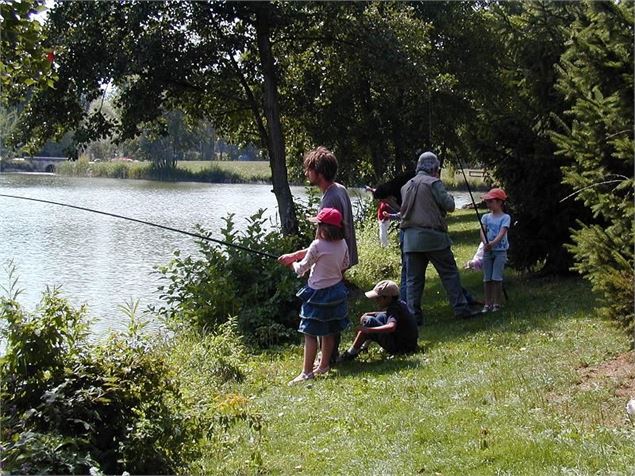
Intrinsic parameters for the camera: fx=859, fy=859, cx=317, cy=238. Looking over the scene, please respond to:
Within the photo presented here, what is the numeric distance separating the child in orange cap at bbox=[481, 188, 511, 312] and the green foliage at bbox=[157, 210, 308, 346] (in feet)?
8.53

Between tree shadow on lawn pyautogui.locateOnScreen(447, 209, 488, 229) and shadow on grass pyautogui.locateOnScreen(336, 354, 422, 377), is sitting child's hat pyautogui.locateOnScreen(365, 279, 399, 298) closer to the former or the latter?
shadow on grass pyautogui.locateOnScreen(336, 354, 422, 377)

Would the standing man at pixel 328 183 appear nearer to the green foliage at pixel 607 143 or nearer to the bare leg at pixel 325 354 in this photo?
the bare leg at pixel 325 354

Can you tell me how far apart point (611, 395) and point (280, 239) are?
746 cm

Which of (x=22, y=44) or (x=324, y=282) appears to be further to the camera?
(x=324, y=282)

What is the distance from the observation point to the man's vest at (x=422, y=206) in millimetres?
9328

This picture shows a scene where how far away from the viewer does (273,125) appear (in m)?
15.9

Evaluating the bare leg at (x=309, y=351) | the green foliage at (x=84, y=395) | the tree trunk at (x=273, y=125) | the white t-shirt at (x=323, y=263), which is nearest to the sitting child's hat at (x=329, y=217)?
the white t-shirt at (x=323, y=263)

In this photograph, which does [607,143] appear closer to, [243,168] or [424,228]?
[424,228]

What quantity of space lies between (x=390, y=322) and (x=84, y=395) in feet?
11.9

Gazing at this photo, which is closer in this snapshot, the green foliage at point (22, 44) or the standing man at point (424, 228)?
the green foliage at point (22, 44)

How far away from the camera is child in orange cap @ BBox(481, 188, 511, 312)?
32.8ft

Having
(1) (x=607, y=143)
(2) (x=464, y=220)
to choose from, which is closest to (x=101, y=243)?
(2) (x=464, y=220)

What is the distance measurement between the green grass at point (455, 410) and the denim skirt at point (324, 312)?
1.47 feet

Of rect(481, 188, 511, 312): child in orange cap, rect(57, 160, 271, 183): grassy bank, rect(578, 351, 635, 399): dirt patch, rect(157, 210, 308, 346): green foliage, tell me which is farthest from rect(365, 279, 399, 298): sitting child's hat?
rect(57, 160, 271, 183): grassy bank
